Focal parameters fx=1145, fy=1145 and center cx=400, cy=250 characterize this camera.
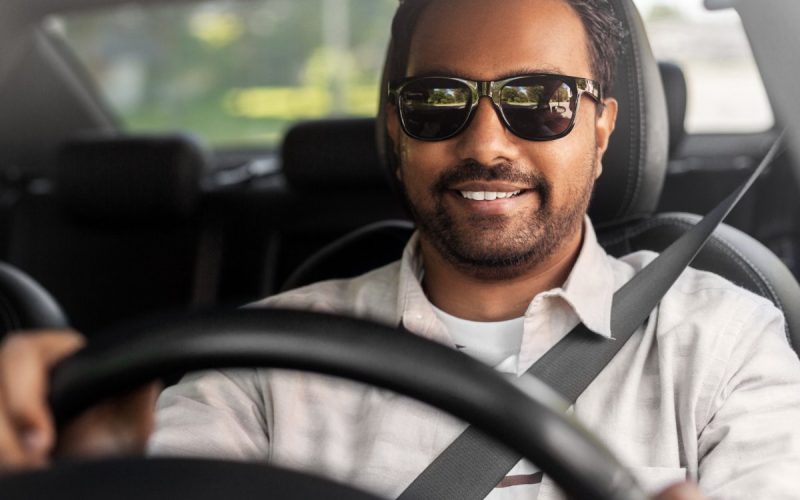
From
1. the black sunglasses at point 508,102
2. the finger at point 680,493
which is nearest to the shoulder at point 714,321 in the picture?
the black sunglasses at point 508,102

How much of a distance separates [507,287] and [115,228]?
146 centimetres

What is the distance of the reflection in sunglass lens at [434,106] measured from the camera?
4.64ft

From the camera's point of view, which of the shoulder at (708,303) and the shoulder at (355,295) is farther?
the shoulder at (355,295)

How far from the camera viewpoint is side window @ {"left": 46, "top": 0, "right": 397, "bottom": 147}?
10.3 ft

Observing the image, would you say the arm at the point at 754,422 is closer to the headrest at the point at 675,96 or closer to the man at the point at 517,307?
the man at the point at 517,307

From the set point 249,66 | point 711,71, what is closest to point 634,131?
point 711,71

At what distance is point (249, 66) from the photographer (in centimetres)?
368

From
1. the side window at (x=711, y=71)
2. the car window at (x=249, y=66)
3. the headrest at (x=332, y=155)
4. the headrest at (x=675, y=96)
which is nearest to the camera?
the headrest at (x=675, y=96)

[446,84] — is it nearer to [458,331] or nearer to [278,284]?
[458,331]

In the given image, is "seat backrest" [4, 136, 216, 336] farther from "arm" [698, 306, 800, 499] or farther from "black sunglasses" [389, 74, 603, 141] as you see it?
"arm" [698, 306, 800, 499]

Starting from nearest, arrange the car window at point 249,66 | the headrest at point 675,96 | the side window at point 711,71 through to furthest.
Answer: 1. the headrest at point 675,96
2. the side window at point 711,71
3. the car window at point 249,66

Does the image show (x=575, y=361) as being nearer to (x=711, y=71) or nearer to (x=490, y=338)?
(x=490, y=338)

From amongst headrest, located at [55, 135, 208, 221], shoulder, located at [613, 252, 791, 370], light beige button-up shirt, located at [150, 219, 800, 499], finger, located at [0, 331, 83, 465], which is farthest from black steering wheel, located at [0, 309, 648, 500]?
headrest, located at [55, 135, 208, 221]

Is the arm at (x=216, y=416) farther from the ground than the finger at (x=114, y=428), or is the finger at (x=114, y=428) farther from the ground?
the finger at (x=114, y=428)
